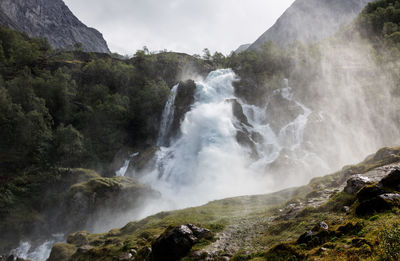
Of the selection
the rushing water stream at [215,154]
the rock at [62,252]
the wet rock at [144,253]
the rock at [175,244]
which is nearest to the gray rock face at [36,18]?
the rushing water stream at [215,154]

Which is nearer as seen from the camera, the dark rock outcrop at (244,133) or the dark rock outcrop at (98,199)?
the dark rock outcrop at (98,199)

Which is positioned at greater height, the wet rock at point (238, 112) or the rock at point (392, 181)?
the wet rock at point (238, 112)

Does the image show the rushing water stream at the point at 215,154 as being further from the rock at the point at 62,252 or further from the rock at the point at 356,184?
the rock at the point at 356,184

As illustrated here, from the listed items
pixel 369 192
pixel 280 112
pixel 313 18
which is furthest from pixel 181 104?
pixel 313 18

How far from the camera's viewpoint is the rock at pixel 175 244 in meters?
11.0

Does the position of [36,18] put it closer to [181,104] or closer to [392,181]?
[181,104]

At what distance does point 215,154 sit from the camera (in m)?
42.1

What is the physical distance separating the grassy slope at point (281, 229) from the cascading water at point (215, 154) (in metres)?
12.3

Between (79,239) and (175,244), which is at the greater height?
(175,244)

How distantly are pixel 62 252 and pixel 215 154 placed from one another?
27573 millimetres

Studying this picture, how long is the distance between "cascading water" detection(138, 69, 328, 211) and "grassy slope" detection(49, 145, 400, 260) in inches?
486

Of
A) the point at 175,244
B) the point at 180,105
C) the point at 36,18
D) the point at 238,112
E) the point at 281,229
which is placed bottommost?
the point at 281,229

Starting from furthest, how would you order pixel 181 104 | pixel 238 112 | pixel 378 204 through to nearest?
pixel 181 104 < pixel 238 112 < pixel 378 204

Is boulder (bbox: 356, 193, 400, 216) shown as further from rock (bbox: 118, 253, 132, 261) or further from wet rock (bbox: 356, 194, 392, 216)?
rock (bbox: 118, 253, 132, 261)
